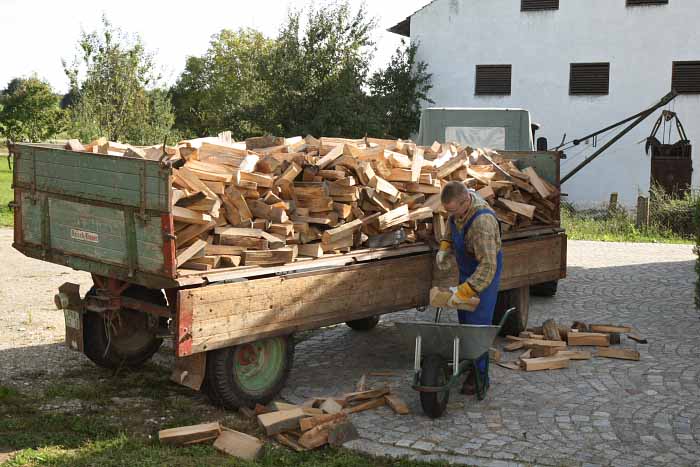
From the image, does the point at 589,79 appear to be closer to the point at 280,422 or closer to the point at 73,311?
the point at 73,311

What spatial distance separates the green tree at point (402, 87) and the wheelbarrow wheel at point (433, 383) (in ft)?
79.0

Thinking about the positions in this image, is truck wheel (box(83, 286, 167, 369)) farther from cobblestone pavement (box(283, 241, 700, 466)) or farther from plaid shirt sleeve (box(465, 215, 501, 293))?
plaid shirt sleeve (box(465, 215, 501, 293))

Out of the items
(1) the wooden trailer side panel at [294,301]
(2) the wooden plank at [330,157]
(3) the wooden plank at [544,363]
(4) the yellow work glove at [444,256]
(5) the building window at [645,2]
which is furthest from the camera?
(5) the building window at [645,2]

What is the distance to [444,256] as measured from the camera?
7.13 metres

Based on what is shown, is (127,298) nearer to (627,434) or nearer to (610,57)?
(627,434)

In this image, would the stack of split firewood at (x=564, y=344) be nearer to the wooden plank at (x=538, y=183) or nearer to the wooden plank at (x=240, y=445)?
the wooden plank at (x=538, y=183)

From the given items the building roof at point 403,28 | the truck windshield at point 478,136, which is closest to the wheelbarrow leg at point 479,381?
the truck windshield at point 478,136

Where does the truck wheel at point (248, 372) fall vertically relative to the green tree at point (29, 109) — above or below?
below

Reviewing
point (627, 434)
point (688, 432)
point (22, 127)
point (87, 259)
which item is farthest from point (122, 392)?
point (22, 127)

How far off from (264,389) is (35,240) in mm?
2233

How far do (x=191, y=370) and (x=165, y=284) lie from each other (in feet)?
2.42

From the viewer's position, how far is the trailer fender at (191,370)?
6.10 m

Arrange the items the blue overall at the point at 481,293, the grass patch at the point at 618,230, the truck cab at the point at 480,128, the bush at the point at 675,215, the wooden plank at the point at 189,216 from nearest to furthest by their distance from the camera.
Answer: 1. the wooden plank at the point at 189,216
2. the blue overall at the point at 481,293
3. the truck cab at the point at 480,128
4. the grass patch at the point at 618,230
5. the bush at the point at 675,215

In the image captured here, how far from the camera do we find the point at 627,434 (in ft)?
19.7
